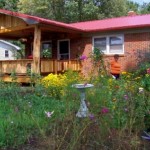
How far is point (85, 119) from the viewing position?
4633 millimetres

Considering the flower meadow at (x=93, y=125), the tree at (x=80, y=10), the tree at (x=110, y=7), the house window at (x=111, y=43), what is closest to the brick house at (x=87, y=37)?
the house window at (x=111, y=43)

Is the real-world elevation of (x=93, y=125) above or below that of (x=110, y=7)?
below

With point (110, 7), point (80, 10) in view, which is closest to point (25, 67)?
point (80, 10)

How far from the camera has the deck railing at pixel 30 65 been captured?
17.1m

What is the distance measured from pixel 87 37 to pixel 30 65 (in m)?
4.53

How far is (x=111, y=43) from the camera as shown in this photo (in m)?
19.1

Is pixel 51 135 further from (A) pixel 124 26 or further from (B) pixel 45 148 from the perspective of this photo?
(A) pixel 124 26

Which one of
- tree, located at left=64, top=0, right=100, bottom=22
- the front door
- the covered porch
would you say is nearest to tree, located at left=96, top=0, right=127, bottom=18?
tree, located at left=64, top=0, right=100, bottom=22

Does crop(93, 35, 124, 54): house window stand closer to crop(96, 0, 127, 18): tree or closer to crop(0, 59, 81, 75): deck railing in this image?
crop(0, 59, 81, 75): deck railing

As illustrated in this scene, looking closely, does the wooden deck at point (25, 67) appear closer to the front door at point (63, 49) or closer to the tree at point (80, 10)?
the front door at point (63, 49)

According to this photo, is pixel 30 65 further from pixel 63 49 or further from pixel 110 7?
pixel 110 7

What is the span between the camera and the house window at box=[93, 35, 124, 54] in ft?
61.6

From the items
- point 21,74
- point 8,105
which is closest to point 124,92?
point 8,105

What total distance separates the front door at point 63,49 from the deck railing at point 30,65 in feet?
4.83
